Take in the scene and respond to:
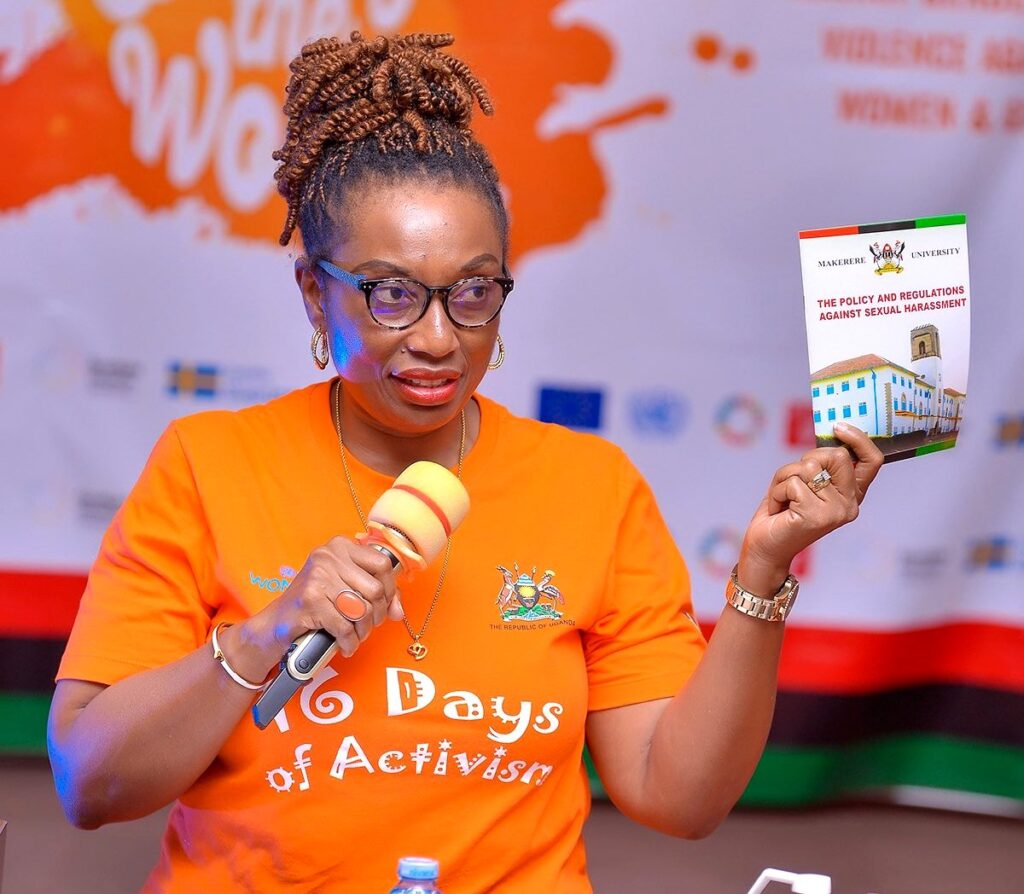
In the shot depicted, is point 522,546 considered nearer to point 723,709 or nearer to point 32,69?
point 723,709

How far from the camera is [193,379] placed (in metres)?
3.30

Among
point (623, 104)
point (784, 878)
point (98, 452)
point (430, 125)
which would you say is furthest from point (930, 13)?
point (784, 878)

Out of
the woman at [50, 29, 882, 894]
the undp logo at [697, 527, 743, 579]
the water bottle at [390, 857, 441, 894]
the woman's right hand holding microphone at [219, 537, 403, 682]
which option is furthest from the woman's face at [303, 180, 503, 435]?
the undp logo at [697, 527, 743, 579]

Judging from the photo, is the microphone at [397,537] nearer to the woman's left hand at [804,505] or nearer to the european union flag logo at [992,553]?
the woman's left hand at [804,505]

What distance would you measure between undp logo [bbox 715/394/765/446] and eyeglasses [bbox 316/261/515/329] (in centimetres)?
179

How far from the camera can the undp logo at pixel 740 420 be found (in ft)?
10.9

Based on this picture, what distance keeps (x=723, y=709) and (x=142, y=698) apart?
0.63m

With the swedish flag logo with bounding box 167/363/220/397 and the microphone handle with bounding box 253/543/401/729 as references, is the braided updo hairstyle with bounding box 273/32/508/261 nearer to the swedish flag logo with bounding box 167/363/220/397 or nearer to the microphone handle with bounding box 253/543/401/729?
the microphone handle with bounding box 253/543/401/729

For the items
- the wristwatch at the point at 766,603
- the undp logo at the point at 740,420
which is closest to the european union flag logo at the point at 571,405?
the undp logo at the point at 740,420

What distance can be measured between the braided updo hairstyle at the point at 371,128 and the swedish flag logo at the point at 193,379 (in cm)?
157

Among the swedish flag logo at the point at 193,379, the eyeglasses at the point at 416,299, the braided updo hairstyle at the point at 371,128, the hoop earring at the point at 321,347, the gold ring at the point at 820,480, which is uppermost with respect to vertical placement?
the braided updo hairstyle at the point at 371,128

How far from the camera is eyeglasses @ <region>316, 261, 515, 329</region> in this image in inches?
62.7

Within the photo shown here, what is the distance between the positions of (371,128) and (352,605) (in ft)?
2.11

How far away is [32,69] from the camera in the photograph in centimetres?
321
